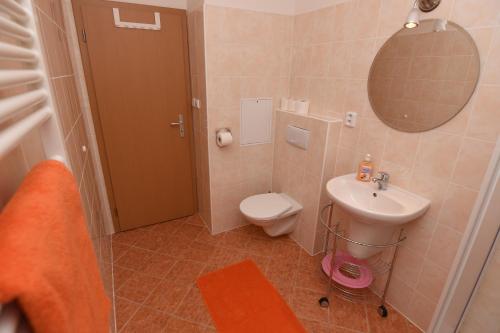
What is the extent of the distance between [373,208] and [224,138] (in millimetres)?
1293

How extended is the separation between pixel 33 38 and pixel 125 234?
2.35m

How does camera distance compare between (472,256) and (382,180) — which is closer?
(472,256)

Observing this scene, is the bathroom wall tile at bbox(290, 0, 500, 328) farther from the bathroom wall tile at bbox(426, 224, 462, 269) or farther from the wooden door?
the wooden door

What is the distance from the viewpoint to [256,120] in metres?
2.43

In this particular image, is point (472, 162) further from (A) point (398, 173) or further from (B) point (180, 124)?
(B) point (180, 124)

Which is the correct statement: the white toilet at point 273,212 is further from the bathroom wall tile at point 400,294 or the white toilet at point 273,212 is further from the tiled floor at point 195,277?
the bathroom wall tile at point 400,294

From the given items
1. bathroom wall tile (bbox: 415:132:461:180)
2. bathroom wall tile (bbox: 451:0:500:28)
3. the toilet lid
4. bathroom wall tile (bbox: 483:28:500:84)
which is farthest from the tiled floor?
bathroom wall tile (bbox: 451:0:500:28)

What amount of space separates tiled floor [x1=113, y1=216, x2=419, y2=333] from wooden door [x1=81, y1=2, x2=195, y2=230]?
38 cm

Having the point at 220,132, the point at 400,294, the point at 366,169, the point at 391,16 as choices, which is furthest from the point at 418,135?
the point at 220,132

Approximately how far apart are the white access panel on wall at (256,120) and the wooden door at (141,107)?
0.59 metres

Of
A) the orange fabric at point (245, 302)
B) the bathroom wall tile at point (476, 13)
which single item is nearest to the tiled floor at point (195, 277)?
the orange fabric at point (245, 302)

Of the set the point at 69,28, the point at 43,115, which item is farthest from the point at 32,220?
the point at 69,28

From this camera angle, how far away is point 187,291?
193 centimetres

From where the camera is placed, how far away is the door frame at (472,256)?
3.93 ft
